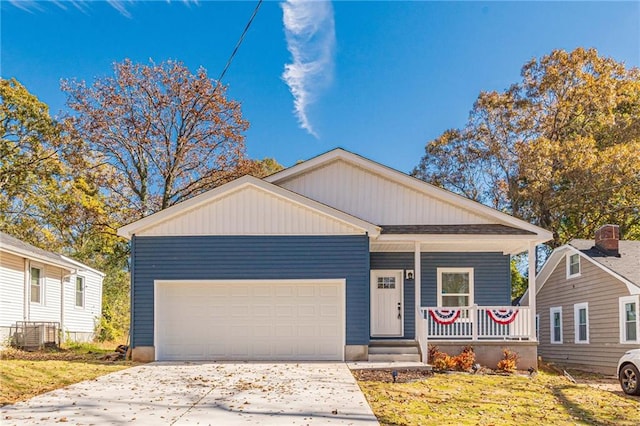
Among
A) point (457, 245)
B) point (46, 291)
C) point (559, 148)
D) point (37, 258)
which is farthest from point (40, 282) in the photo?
point (559, 148)

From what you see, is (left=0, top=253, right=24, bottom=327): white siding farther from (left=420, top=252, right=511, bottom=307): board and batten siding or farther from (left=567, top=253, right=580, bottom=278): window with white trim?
(left=567, top=253, right=580, bottom=278): window with white trim

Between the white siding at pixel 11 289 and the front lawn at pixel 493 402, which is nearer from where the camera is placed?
the front lawn at pixel 493 402

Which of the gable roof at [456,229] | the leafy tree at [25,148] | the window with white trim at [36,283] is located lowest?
the window with white trim at [36,283]

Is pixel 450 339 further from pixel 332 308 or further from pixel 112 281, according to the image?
pixel 112 281

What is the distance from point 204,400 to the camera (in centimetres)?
896

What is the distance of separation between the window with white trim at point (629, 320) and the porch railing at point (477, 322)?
12.7 feet

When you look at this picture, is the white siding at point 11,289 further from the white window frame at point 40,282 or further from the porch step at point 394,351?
the porch step at point 394,351

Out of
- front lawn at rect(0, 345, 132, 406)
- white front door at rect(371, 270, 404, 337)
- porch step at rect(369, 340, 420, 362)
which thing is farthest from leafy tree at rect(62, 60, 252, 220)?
porch step at rect(369, 340, 420, 362)

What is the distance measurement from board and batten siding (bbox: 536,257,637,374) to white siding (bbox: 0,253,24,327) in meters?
17.9

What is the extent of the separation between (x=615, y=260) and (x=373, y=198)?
26.5 feet

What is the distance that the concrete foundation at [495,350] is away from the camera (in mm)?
14008

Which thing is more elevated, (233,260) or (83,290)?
(233,260)

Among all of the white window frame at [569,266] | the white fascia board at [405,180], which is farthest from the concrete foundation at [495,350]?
the white window frame at [569,266]

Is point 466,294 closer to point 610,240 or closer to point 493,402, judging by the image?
point 610,240
